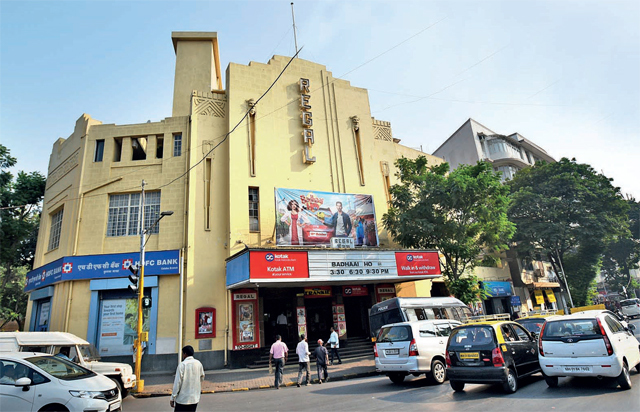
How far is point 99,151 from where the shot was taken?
20.6 meters

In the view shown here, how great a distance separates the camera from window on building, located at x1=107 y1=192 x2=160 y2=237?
19297 mm

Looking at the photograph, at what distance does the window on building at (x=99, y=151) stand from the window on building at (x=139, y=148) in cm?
163

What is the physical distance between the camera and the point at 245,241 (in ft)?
63.1

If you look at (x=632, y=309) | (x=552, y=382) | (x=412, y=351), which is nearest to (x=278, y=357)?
(x=412, y=351)

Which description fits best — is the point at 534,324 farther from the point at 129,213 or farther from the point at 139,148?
the point at 139,148

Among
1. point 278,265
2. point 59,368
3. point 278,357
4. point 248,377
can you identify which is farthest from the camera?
point 278,265

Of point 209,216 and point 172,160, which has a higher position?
point 172,160

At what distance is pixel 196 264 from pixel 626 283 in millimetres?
57030

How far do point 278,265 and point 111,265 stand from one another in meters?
8.83

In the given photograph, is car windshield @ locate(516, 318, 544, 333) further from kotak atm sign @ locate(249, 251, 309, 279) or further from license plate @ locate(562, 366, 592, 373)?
kotak atm sign @ locate(249, 251, 309, 279)

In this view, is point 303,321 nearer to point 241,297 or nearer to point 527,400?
point 241,297

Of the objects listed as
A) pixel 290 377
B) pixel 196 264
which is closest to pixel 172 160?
pixel 196 264

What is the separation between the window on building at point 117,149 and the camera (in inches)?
810

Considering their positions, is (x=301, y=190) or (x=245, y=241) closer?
(x=245, y=241)
